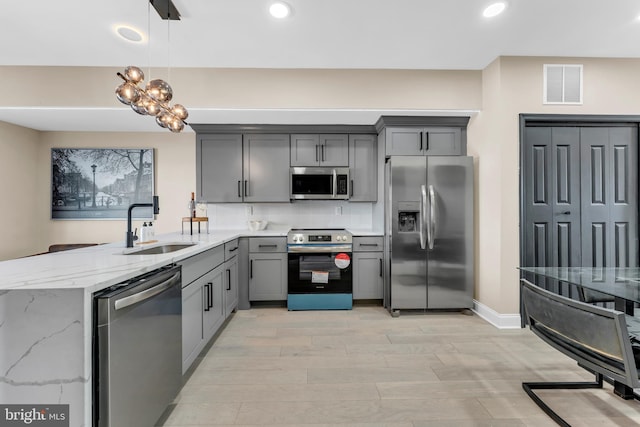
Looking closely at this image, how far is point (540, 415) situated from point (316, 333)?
5.75 ft

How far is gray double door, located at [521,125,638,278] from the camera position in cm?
302

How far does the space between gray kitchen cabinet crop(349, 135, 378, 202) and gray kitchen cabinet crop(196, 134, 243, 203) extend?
148 centimetres

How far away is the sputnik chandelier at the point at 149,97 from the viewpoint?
182 centimetres

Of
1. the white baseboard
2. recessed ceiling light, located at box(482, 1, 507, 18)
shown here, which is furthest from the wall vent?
the white baseboard

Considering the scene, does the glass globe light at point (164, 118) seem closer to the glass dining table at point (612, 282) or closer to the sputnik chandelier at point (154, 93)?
the sputnik chandelier at point (154, 93)

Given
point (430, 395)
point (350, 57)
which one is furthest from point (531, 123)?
point (430, 395)

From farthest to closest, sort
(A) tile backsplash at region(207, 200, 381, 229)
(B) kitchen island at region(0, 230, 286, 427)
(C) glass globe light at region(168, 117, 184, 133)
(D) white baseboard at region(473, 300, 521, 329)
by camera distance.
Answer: (A) tile backsplash at region(207, 200, 381, 229) < (D) white baseboard at region(473, 300, 521, 329) < (C) glass globe light at region(168, 117, 184, 133) < (B) kitchen island at region(0, 230, 286, 427)

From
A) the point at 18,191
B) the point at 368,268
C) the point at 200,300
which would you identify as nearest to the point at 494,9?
the point at 368,268

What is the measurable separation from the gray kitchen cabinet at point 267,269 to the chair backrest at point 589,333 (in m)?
2.56

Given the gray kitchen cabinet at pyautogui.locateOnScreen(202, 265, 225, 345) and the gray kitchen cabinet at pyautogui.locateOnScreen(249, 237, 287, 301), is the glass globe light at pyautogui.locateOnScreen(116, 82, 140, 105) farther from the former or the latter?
the gray kitchen cabinet at pyautogui.locateOnScreen(249, 237, 287, 301)

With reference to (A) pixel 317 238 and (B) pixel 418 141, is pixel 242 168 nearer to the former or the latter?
(A) pixel 317 238

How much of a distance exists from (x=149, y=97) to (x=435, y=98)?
2.81 m

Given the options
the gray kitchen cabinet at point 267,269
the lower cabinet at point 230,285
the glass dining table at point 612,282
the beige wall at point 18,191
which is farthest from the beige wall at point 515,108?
the beige wall at point 18,191

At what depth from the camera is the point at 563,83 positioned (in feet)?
9.71
